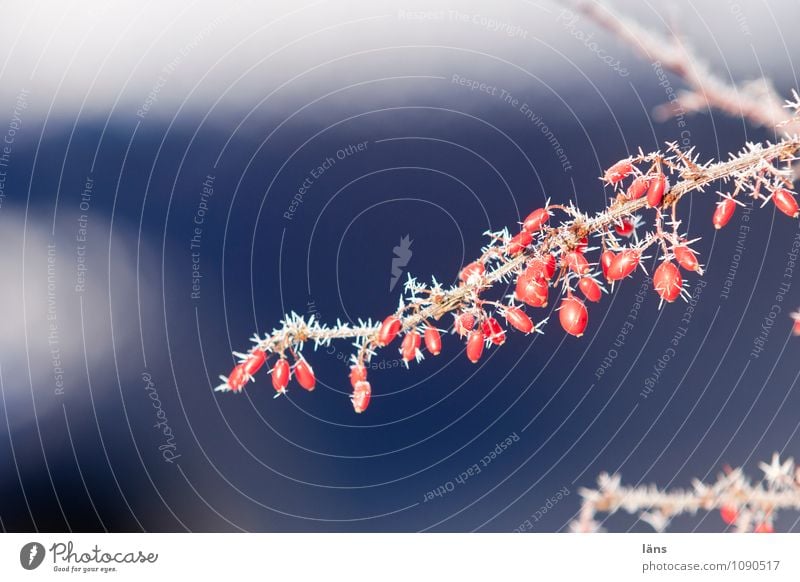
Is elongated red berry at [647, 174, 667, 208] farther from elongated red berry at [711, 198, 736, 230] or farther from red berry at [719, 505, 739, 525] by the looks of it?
red berry at [719, 505, 739, 525]

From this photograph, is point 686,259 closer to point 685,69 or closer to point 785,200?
point 785,200

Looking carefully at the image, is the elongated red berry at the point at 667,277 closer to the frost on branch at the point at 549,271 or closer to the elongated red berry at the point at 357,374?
the frost on branch at the point at 549,271

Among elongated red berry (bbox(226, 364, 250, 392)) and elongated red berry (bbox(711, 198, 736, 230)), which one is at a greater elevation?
elongated red berry (bbox(711, 198, 736, 230))

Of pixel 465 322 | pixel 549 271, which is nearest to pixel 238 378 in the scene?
pixel 465 322

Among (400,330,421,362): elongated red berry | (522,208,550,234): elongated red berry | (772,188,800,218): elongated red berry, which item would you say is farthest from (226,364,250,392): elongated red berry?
(772,188,800,218): elongated red berry

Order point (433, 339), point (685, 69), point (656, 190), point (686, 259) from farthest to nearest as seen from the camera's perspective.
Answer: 1. point (685, 69)
2. point (433, 339)
3. point (686, 259)
4. point (656, 190)
